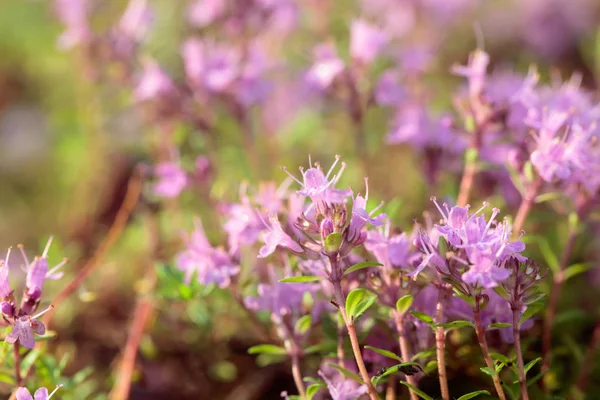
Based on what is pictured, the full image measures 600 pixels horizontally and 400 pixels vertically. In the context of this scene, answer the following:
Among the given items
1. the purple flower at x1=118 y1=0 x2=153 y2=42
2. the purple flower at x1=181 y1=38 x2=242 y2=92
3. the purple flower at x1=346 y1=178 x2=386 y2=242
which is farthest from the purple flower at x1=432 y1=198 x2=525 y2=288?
the purple flower at x1=118 y1=0 x2=153 y2=42

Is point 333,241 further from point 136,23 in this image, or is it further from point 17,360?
point 136,23

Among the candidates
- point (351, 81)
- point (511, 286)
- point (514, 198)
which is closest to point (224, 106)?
point (351, 81)

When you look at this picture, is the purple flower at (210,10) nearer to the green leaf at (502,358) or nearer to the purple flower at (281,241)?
the purple flower at (281,241)

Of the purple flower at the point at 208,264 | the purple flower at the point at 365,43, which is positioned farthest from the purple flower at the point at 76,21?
the purple flower at the point at 208,264

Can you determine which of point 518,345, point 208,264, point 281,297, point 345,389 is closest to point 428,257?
point 518,345

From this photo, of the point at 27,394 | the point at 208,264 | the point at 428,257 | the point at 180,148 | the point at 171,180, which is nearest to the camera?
the point at 428,257

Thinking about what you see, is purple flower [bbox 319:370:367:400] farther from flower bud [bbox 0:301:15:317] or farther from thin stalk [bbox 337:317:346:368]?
flower bud [bbox 0:301:15:317]
